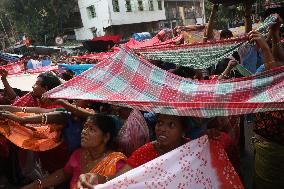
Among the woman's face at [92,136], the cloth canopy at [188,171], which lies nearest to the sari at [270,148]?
the cloth canopy at [188,171]

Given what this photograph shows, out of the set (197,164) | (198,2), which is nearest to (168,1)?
(198,2)

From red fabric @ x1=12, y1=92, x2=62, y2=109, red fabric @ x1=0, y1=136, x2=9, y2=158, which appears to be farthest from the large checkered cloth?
red fabric @ x1=0, y1=136, x2=9, y2=158

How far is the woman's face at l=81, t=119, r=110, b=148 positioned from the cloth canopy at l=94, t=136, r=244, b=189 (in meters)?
0.70

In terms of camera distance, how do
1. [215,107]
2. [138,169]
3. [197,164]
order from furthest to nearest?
[197,164] < [138,169] < [215,107]

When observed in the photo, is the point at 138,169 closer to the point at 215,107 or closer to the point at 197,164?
the point at 197,164

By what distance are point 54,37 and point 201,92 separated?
32501mm

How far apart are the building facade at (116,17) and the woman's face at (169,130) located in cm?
3144

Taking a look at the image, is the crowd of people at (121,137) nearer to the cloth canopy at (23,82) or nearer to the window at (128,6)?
the cloth canopy at (23,82)

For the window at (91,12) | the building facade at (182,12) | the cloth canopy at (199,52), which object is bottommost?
the building facade at (182,12)

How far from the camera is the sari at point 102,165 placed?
101 inches

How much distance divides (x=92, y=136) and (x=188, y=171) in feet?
2.89

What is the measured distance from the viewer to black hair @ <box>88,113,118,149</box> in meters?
2.81

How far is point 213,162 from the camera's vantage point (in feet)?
7.72

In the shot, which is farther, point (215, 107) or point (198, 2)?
point (198, 2)
